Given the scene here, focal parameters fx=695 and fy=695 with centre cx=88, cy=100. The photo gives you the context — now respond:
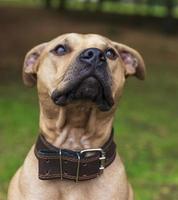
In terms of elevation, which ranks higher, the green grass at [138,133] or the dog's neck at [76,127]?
the dog's neck at [76,127]

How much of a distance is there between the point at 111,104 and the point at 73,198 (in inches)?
29.9

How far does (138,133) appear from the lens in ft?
34.6

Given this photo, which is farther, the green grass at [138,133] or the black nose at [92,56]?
the green grass at [138,133]

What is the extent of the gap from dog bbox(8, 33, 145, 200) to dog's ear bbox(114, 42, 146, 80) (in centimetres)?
28

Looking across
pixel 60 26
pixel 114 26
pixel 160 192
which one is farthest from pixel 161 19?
pixel 160 192

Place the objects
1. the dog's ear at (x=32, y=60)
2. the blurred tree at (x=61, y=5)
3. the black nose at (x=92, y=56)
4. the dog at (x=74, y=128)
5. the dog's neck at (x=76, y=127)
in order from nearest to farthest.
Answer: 1. the black nose at (x=92, y=56)
2. the dog at (x=74, y=128)
3. the dog's neck at (x=76, y=127)
4. the dog's ear at (x=32, y=60)
5. the blurred tree at (x=61, y=5)

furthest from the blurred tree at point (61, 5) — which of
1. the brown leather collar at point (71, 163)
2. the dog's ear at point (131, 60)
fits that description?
the brown leather collar at point (71, 163)

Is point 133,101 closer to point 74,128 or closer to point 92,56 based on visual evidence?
point 74,128

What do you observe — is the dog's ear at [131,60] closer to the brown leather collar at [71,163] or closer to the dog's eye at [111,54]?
the dog's eye at [111,54]

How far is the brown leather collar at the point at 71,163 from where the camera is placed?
5141 mm

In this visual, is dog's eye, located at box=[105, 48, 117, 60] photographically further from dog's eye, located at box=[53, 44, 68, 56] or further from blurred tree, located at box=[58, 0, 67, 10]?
blurred tree, located at box=[58, 0, 67, 10]

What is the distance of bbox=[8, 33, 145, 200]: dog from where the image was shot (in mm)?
5047

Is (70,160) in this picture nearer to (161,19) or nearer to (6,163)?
(6,163)

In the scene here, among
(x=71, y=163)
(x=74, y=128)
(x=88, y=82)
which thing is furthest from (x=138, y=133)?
(x=88, y=82)
